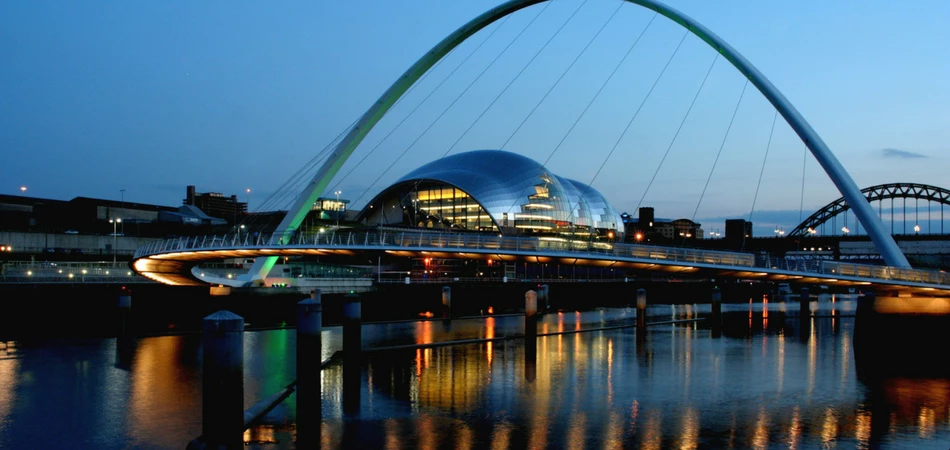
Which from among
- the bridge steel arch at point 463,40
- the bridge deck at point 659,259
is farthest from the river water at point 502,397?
the bridge steel arch at point 463,40

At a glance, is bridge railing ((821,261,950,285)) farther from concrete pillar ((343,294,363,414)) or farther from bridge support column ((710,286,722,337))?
concrete pillar ((343,294,363,414))

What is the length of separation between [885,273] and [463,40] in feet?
99.7

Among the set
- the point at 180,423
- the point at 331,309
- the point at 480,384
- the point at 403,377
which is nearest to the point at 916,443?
the point at 480,384

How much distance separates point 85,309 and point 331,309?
45.2ft

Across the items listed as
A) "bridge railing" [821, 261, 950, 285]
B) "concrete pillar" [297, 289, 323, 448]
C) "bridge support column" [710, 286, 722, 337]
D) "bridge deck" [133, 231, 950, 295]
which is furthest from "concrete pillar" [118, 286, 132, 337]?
"bridge railing" [821, 261, 950, 285]

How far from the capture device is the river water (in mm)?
18203

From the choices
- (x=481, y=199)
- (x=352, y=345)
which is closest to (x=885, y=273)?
(x=352, y=345)

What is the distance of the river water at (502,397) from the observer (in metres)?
18.2

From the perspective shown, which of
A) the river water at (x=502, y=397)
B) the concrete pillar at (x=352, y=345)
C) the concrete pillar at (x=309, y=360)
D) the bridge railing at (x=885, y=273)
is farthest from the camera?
the bridge railing at (x=885, y=273)

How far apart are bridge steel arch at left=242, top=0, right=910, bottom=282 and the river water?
6619mm

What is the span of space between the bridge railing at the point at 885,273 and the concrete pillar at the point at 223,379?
1164 inches

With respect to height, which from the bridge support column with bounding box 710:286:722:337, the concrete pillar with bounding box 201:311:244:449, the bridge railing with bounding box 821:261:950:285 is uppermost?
the bridge railing with bounding box 821:261:950:285

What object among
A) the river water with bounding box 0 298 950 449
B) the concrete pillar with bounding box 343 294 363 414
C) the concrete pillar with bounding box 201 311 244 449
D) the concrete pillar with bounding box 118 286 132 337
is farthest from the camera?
the concrete pillar with bounding box 118 286 132 337

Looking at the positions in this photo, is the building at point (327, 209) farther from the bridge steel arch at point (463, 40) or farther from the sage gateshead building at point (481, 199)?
the bridge steel arch at point (463, 40)
